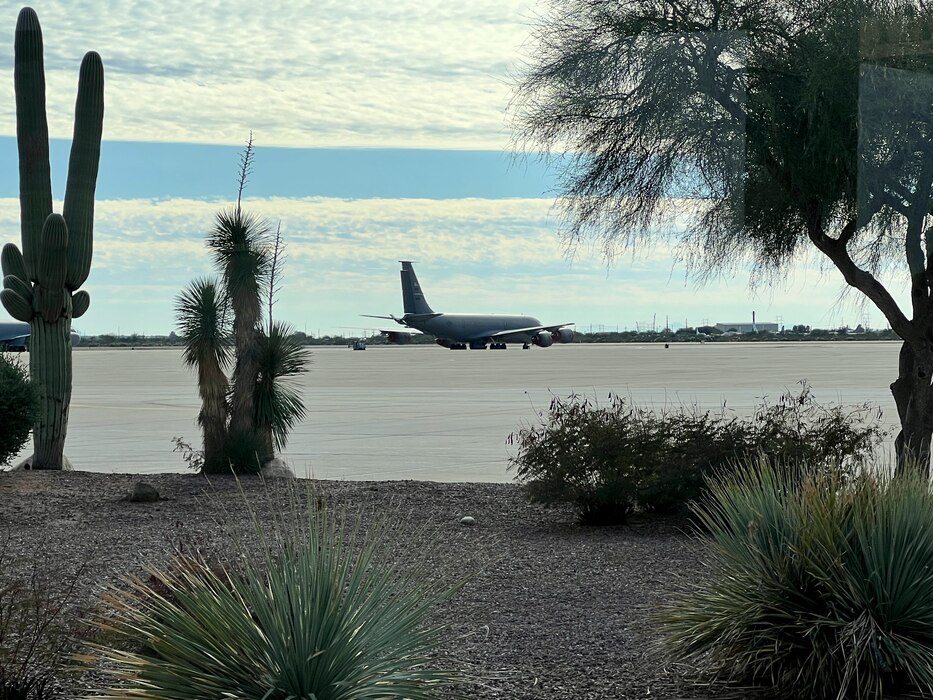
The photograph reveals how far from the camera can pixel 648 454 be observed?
11969mm

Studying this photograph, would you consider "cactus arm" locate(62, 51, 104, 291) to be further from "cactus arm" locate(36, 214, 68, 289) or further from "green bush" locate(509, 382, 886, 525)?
"green bush" locate(509, 382, 886, 525)

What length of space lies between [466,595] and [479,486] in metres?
6.28

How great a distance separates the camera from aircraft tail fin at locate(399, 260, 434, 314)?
333ft

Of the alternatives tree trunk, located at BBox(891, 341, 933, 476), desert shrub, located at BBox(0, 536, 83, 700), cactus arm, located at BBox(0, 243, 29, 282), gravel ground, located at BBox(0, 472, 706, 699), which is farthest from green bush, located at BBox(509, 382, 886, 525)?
cactus arm, located at BBox(0, 243, 29, 282)

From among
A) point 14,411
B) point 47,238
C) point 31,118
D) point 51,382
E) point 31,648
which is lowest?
point 31,648

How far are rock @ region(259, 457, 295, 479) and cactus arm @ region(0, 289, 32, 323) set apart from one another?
462cm

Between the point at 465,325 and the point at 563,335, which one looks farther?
the point at 563,335

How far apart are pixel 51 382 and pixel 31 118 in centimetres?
433

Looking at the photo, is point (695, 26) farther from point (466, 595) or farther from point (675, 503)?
point (466, 595)

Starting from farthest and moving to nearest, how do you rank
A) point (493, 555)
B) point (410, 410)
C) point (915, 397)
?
point (410, 410) < point (915, 397) < point (493, 555)

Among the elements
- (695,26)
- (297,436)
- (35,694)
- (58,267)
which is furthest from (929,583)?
(297,436)

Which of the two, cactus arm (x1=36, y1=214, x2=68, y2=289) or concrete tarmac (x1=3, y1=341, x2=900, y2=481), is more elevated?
cactus arm (x1=36, y1=214, x2=68, y2=289)

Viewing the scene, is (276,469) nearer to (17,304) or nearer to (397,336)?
(17,304)

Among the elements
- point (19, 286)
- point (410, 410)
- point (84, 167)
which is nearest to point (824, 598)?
point (19, 286)
